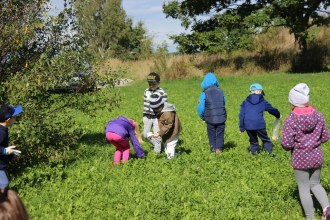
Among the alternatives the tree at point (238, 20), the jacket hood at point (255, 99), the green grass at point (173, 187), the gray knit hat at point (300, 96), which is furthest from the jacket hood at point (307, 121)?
the tree at point (238, 20)

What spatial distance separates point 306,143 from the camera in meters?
5.30

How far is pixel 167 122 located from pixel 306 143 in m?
3.18

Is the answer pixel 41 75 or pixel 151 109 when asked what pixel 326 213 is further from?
pixel 41 75

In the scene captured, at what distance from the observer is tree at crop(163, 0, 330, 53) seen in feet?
92.0

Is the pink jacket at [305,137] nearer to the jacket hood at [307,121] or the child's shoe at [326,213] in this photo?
the jacket hood at [307,121]

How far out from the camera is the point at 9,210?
7.41 feet

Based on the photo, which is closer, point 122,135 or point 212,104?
point 122,135

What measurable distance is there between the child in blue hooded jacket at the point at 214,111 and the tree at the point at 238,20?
2000 cm

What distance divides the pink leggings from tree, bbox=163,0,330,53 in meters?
21.4

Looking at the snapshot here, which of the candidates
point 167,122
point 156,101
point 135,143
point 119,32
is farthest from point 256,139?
point 119,32

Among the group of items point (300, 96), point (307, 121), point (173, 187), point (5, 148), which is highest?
point (300, 96)

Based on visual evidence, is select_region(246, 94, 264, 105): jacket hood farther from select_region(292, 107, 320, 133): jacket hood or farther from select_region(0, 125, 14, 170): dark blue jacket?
select_region(0, 125, 14, 170): dark blue jacket

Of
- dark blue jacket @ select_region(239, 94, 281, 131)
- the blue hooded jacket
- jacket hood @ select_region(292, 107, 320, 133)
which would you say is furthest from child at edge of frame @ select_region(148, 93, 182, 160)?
jacket hood @ select_region(292, 107, 320, 133)

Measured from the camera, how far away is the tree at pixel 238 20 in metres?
28.0
